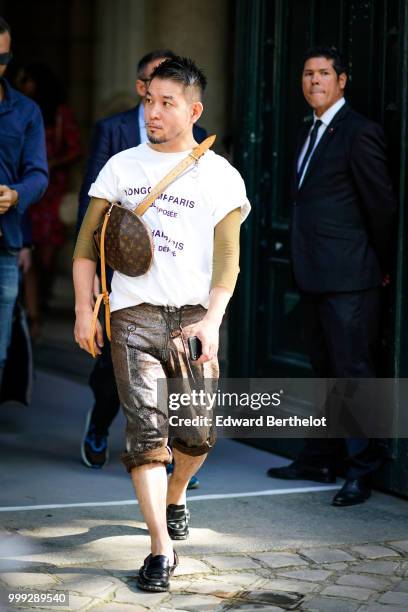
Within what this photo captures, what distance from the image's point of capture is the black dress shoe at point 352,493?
6.12 m

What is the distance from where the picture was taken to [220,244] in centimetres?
491

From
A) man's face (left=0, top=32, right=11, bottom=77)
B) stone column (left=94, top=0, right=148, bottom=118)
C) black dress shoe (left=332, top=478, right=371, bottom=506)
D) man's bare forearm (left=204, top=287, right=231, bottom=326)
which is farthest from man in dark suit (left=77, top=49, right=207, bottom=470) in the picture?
stone column (left=94, top=0, right=148, bottom=118)

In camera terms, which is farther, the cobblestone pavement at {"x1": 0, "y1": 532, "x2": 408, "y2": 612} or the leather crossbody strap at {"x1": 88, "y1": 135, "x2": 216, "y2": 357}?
the leather crossbody strap at {"x1": 88, "y1": 135, "x2": 216, "y2": 357}

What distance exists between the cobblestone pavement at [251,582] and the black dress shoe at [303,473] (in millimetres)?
1101

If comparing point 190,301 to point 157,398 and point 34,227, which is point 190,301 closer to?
point 157,398

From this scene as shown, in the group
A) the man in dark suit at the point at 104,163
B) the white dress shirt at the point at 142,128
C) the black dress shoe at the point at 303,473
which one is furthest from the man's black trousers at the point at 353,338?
the white dress shirt at the point at 142,128

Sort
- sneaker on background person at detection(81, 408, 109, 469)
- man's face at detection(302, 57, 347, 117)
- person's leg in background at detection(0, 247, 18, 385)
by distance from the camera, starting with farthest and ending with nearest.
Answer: sneaker on background person at detection(81, 408, 109, 469), person's leg in background at detection(0, 247, 18, 385), man's face at detection(302, 57, 347, 117)

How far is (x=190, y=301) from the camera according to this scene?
196 inches

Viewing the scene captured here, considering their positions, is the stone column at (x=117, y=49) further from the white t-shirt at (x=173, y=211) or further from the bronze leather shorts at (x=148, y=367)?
the bronze leather shorts at (x=148, y=367)

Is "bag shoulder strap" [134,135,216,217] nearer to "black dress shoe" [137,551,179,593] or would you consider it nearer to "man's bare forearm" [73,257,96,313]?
"man's bare forearm" [73,257,96,313]

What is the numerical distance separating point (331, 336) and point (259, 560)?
1354 mm

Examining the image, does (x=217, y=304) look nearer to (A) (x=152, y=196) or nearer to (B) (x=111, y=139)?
(A) (x=152, y=196)

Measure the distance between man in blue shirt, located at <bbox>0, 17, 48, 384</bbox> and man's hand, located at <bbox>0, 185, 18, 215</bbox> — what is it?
0.03 m

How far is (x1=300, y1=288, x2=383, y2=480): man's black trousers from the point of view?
623 cm
